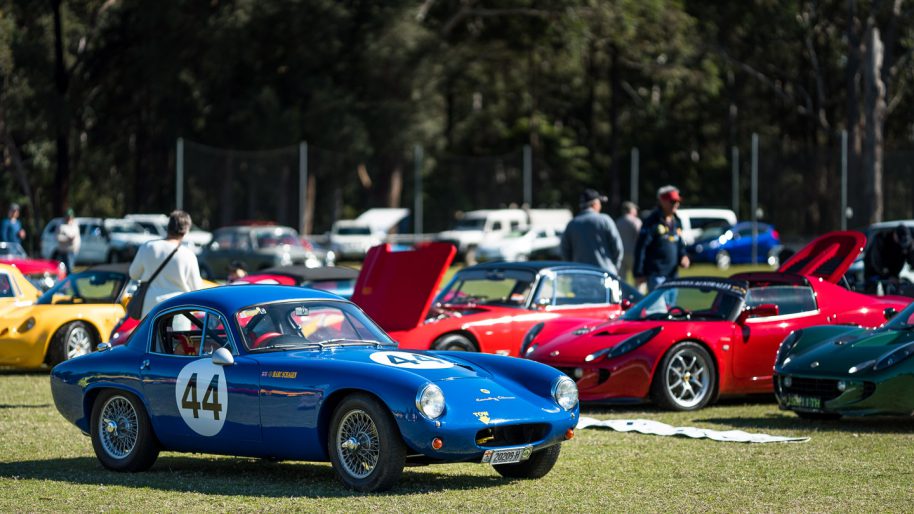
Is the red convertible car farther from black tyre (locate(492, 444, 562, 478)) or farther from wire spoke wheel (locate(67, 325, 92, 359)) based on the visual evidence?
wire spoke wheel (locate(67, 325, 92, 359))

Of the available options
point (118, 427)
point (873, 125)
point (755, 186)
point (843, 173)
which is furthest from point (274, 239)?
point (118, 427)

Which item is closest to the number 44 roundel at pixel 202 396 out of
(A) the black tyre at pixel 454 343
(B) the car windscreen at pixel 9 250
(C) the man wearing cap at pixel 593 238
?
(A) the black tyre at pixel 454 343

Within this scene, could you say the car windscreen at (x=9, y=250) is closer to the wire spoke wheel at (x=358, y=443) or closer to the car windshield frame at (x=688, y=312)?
the car windshield frame at (x=688, y=312)

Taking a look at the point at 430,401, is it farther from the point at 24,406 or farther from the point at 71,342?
the point at 71,342

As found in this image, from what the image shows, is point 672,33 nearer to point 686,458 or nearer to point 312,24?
point 312,24

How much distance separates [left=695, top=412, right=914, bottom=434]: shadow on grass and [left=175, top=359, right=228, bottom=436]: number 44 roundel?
15.0ft

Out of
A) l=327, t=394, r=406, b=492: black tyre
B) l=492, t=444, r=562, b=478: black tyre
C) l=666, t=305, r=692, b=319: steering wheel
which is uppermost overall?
l=666, t=305, r=692, b=319: steering wheel

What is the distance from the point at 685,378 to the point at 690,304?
797 millimetres

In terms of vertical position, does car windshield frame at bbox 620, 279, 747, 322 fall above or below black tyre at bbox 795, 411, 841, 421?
above

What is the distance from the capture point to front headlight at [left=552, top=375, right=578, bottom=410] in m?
8.51

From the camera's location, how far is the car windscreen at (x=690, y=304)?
42.5ft

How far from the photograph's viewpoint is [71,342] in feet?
51.4

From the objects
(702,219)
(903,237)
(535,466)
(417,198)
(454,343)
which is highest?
(417,198)

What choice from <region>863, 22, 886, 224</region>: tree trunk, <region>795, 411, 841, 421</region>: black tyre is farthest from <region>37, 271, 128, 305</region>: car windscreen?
<region>863, 22, 886, 224</region>: tree trunk
